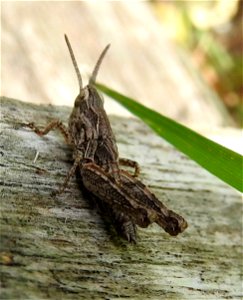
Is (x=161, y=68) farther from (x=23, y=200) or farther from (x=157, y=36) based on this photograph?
(x=23, y=200)

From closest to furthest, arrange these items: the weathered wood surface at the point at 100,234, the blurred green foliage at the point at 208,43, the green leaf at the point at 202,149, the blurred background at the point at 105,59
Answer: the weathered wood surface at the point at 100,234
the green leaf at the point at 202,149
the blurred background at the point at 105,59
the blurred green foliage at the point at 208,43

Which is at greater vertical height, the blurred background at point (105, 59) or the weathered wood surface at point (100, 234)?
the blurred background at point (105, 59)

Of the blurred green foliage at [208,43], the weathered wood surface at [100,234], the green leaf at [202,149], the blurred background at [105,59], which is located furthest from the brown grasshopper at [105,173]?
the blurred green foliage at [208,43]

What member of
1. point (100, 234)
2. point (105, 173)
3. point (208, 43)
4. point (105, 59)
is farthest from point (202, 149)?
point (208, 43)

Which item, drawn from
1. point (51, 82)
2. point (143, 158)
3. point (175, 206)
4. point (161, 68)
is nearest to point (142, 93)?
point (161, 68)

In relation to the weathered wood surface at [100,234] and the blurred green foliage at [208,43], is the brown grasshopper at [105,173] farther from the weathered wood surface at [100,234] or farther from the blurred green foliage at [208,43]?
the blurred green foliage at [208,43]

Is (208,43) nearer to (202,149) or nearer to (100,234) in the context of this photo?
(202,149)

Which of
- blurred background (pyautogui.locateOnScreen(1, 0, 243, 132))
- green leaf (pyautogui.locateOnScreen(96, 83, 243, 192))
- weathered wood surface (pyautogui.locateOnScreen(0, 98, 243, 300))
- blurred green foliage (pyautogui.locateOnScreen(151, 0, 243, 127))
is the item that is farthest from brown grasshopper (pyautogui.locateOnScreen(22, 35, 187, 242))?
blurred green foliage (pyautogui.locateOnScreen(151, 0, 243, 127))
